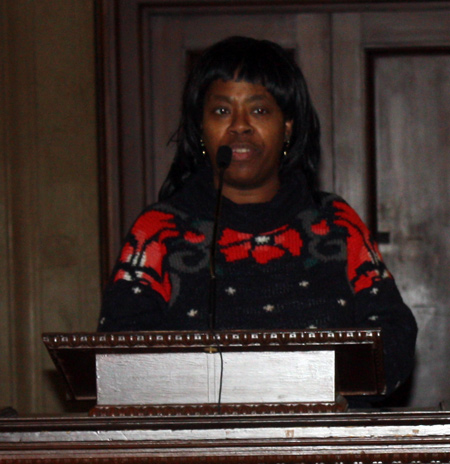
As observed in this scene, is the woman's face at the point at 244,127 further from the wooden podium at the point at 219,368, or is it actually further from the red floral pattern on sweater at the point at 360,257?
the wooden podium at the point at 219,368

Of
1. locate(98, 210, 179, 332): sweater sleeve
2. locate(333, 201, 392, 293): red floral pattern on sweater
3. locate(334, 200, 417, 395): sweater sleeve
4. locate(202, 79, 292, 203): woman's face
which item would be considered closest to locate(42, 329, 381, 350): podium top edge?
locate(334, 200, 417, 395): sweater sleeve

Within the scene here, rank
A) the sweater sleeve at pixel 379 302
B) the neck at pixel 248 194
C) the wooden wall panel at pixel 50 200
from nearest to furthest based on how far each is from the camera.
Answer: the sweater sleeve at pixel 379 302
the neck at pixel 248 194
the wooden wall panel at pixel 50 200

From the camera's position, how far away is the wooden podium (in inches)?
50.2

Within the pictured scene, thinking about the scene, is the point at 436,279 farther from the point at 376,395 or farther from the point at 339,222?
the point at 376,395

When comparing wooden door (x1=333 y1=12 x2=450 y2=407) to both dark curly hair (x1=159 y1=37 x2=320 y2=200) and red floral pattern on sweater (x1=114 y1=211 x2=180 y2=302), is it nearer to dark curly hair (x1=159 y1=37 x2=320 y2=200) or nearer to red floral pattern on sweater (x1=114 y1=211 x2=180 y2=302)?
dark curly hair (x1=159 y1=37 x2=320 y2=200)

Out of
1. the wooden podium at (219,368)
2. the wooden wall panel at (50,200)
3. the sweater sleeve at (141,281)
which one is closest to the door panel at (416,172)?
the wooden wall panel at (50,200)

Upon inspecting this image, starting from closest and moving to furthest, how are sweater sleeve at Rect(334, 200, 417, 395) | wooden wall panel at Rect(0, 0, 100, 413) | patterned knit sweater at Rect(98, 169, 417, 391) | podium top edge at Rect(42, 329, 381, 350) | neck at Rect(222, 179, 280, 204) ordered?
Result: podium top edge at Rect(42, 329, 381, 350) < sweater sleeve at Rect(334, 200, 417, 395) < patterned knit sweater at Rect(98, 169, 417, 391) < neck at Rect(222, 179, 280, 204) < wooden wall panel at Rect(0, 0, 100, 413)

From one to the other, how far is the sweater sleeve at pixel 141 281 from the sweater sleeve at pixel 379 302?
1.16 ft

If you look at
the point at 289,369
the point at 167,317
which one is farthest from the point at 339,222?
the point at 289,369

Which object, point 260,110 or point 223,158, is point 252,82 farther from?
point 223,158

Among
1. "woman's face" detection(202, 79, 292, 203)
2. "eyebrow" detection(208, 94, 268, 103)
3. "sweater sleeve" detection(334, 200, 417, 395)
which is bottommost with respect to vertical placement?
"sweater sleeve" detection(334, 200, 417, 395)

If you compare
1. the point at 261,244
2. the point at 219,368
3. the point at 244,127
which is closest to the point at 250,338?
the point at 219,368

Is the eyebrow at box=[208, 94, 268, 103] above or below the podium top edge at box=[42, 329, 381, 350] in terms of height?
above

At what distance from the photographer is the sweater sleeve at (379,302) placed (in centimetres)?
160
